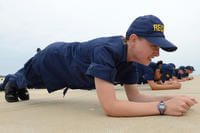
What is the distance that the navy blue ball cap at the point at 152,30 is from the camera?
2055 mm

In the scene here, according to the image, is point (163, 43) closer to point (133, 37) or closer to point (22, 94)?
point (133, 37)

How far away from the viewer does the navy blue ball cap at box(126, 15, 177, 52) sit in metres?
2.05

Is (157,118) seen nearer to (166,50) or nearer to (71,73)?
(166,50)

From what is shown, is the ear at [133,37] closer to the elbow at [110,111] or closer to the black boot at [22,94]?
the elbow at [110,111]

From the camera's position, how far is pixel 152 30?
2.09 meters

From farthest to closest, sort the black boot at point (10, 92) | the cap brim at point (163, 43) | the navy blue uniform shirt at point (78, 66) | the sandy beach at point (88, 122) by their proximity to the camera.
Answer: the black boot at point (10, 92), the navy blue uniform shirt at point (78, 66), the cap brim at point (163, 43), the sandy beach at point (88, 122)

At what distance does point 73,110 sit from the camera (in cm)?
246

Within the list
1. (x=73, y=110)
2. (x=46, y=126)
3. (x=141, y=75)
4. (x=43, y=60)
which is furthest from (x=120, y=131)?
(x=141, y=75)

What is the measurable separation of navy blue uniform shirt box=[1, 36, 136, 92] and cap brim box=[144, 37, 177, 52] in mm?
206

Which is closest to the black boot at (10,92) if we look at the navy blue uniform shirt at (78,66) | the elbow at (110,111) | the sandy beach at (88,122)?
the navy blue uniform shirt at (78,66)

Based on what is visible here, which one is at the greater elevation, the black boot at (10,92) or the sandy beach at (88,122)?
the sandy beach at (88,122)

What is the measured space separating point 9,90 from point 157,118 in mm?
1549

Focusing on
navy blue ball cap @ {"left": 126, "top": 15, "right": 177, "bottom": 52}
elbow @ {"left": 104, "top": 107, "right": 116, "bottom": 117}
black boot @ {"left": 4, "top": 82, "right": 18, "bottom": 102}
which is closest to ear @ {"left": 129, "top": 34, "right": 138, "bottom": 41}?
navy blue ball cap @ {"left": 126, "top": 15, "right": 177, "bottom": 52}

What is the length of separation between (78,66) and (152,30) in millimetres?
614
